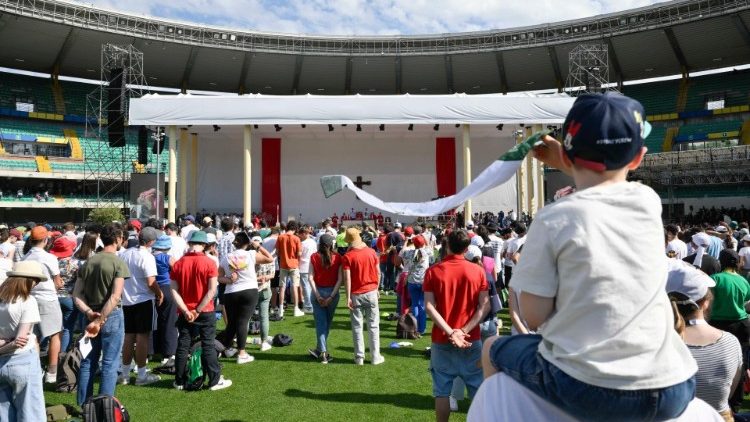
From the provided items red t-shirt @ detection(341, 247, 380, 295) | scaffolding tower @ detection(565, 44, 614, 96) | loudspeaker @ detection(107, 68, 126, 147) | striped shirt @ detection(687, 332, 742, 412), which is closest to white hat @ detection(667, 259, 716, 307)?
striped shirt @ detection(687, 332, 742, 412)

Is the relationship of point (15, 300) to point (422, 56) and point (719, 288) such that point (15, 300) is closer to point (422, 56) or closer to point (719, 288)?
point (719, 288)

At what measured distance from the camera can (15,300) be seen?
3207 mm

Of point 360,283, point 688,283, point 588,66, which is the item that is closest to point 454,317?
Result: point 688,283

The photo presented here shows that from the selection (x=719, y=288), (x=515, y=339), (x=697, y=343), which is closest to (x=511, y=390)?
(x=515, y=339)

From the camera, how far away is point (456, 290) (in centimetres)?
357

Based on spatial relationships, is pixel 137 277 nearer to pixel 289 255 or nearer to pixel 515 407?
pixel 289 255

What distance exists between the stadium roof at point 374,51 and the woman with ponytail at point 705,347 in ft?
106

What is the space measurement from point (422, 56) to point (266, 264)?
30757 millimetres

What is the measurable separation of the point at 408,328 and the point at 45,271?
14.3 ft

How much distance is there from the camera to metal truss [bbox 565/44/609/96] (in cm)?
2594

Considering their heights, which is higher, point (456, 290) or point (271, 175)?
point (271, 175)

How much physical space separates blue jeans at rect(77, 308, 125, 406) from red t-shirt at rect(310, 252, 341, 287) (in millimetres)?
2251

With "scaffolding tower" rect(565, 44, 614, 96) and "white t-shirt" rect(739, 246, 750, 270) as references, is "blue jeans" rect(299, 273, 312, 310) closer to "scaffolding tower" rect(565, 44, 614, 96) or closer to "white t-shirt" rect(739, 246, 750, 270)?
"white t-shirt" rect(739, 246, 750, 270)

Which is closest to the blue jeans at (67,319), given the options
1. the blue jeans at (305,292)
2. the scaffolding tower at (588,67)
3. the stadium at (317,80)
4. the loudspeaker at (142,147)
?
the blue jeans at (305,292)
